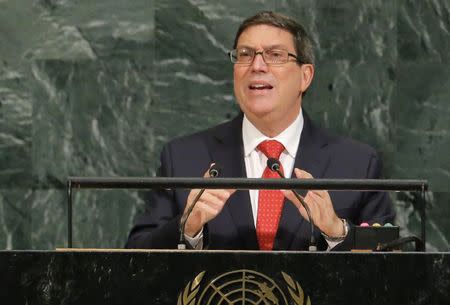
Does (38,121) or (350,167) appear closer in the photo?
(350,167)

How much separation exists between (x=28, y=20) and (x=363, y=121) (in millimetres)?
1778

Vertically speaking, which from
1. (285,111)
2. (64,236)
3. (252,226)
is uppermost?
(285,111)

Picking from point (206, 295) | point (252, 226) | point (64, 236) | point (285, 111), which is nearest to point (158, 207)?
point (252, 226)

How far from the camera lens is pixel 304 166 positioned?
14.4 ft

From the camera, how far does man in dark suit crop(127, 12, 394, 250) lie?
4188 mm

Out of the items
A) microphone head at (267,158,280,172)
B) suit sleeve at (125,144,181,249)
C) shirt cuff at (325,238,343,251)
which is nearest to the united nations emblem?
microphone head at (267,158,280,172)

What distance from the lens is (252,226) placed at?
419 cm

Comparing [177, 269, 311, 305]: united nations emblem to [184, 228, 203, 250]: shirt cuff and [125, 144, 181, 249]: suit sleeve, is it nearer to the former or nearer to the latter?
[184, 228, 203, 250]: shirt cuff

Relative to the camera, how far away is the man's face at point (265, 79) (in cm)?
446

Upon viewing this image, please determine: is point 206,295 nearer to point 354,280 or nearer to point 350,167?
point 354,280

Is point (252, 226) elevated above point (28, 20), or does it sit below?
below

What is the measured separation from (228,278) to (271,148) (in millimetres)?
1440

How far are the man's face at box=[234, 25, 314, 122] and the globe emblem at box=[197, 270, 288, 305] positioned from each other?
4.94ft

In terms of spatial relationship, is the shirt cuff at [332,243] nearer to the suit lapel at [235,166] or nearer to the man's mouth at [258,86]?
the suit lapel at [235,166]
